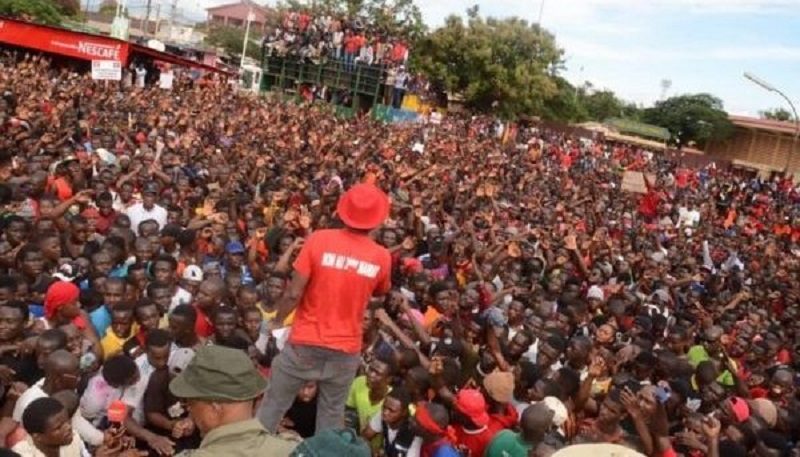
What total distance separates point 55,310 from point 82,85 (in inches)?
460

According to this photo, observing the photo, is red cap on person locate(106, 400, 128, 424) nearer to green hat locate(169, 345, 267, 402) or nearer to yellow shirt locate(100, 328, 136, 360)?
yellow shirt locate(100, 328, 136, 360)

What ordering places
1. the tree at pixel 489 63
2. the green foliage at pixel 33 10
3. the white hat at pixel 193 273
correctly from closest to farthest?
the white hat at pixel 193 273 < the tree at pixel 489 63 < the green foliage at pixel 33 10

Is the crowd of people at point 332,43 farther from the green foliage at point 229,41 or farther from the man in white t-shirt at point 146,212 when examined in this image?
the green foliage at point 229,41

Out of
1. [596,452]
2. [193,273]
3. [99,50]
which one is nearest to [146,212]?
[193,273]

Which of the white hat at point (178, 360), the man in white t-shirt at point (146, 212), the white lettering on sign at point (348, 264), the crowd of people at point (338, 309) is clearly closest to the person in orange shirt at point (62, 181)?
the crowd of people at point (338, 309)

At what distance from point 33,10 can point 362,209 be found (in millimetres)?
42683

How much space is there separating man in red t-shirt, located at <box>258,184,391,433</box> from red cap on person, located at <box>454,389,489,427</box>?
0.72 m

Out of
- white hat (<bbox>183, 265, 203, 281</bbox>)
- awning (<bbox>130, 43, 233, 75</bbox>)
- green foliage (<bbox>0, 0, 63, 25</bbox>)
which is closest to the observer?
white hat (<bbox>183, 265, 203, 281</bbox>)

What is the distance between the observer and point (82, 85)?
49.5ft

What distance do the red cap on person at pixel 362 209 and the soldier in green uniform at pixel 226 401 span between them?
151cm

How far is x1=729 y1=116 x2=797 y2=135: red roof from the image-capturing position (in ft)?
95.1

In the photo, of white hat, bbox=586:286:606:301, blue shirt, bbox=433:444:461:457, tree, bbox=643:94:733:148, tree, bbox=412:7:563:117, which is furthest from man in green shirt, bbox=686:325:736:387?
tree, bbox=643:94:733:148

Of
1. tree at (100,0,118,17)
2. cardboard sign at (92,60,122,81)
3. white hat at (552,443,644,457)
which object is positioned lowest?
white hat at (552,443,644,457)

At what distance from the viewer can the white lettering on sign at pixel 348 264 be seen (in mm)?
3736
